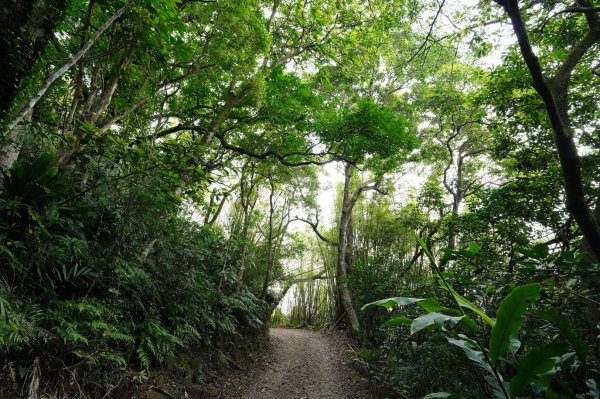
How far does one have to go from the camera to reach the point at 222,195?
3.69 metres

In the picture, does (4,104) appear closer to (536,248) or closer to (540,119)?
(536,248)

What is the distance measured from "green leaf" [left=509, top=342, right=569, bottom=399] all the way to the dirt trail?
397 centimetres

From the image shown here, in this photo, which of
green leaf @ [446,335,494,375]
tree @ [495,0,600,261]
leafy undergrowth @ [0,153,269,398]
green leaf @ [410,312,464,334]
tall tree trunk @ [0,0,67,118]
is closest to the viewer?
green leaf @ [410,312,464,334]

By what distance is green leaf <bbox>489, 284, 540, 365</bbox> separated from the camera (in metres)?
0.78

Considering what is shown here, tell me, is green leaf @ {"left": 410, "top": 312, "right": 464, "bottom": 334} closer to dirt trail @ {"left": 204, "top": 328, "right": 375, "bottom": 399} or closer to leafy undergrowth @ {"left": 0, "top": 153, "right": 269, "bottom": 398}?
leafy undergrowth @ {"left": 0, "top": 153, "right": 269, "bottom": 398}

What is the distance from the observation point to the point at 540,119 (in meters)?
3.59

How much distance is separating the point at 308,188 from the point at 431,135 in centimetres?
421

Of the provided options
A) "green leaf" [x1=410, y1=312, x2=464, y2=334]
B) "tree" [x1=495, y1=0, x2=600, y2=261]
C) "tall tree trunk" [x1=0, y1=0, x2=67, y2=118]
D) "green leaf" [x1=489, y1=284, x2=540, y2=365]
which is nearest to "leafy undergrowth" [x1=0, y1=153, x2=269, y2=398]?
"tall tree trunk" [x1=0, y1=0, x2=67, y2=118]

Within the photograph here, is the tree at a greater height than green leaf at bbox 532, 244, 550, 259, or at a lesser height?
greater

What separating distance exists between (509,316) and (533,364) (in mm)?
169

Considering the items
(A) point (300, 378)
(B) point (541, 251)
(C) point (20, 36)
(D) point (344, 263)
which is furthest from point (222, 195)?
(D) point (344, 263)

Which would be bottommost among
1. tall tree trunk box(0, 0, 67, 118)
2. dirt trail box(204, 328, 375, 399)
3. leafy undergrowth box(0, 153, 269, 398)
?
dirt trail box(204, 328, 375, 399)

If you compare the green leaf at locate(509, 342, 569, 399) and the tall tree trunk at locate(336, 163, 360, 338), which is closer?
the green leaf at locate(509, 342, 569, 399)

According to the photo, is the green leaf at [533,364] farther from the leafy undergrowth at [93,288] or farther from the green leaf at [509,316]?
the leafy undergrowth at [93,288]
